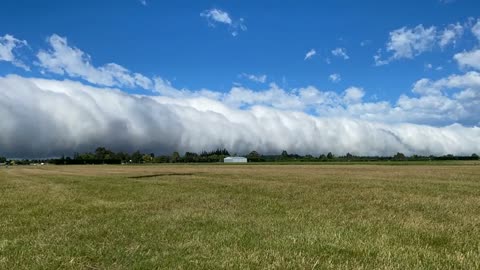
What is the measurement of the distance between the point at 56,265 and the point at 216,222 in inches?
247

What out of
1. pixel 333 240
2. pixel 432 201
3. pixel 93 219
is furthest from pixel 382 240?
pixel 432 201

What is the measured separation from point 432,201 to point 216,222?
11.5 meters

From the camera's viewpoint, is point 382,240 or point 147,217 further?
point 147,217

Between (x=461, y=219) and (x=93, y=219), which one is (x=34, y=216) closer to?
(x=93, y=219)

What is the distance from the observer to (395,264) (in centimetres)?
884

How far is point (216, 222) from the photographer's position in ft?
48.6

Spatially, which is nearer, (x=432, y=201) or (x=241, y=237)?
(x=241, y=237)

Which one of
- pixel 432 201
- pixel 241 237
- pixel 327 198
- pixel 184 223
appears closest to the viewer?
pixel 241 237

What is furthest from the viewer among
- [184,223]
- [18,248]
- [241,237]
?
[184,223]

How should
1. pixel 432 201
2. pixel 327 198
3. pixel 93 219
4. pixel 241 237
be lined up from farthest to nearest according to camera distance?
1. pixel 327 198
2. pixel 432 201
3. pixel 93 219
4. pixel 241 237

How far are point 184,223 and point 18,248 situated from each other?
202 inches

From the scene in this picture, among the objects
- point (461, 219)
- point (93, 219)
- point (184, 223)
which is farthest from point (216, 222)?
point (461, 219)

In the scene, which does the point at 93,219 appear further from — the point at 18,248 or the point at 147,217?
the point at 18,248

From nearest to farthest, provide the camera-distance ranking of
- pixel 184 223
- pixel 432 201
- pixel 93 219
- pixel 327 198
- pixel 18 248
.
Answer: pixel 18 248
pixel 184 223
pixel 93 219
pixel 432 201
pixel 327 198
